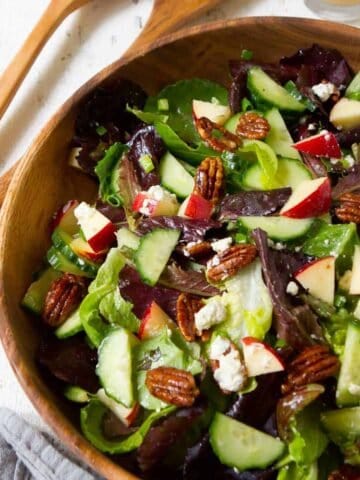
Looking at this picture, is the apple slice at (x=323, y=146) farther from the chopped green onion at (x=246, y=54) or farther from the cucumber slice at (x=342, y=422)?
the cucumber slice at (x=342, y=422)

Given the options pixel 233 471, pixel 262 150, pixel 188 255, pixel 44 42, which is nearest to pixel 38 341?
pixel 188 255

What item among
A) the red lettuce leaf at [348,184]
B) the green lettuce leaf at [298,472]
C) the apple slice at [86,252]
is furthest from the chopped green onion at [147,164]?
the green lettuce leaf at [298,472]

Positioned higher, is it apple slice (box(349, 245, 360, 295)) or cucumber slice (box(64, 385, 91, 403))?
cucumber slice (box(64, 385, 91, 403))

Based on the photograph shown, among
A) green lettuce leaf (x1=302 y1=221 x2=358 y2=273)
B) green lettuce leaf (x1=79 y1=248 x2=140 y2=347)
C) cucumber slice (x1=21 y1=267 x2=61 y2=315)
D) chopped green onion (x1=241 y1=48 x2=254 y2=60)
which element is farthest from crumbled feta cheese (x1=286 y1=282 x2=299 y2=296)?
chopped green onion (x1=241 y1=48 x2=254 y2=60)

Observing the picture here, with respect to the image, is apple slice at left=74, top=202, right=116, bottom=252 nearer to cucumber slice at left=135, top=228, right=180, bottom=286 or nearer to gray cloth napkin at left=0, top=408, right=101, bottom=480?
cucumber slice at left=135, top=228, right=180, bottom=286

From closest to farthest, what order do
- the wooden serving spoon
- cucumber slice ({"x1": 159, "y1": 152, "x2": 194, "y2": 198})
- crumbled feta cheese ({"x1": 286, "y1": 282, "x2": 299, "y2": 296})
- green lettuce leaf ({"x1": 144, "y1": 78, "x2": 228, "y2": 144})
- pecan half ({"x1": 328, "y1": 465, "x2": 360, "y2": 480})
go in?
pecan half ({"x1": 328, "y1": 465, "x2": 360, "y2": 480}) → crumbled feta cheese ({"x1": 286, "y1": 282, "x2": 299, "y2": 296}) → cucumber slice ({"x1": 159, "y1": 152, "x2": 194, "y2": 198}) → green lettuce leaf ({"x1": 144, "y1": 78, "x2": 228, "y2": 144}) → the wooden serving spoon

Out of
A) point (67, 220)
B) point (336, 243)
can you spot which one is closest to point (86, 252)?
point (67, 220)
